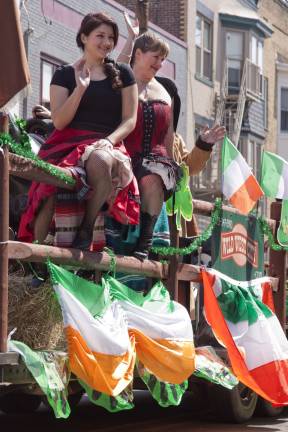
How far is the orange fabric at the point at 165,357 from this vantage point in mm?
6934

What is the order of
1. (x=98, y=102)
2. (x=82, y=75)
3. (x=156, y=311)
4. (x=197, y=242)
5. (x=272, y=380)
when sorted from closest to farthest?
(x=82, y=75)
(x=98, y=102)
(x=156, y=311)
(x=197, y=242)
(x=272, y=380)

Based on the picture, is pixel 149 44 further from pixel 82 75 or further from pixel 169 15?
pixel 169 15

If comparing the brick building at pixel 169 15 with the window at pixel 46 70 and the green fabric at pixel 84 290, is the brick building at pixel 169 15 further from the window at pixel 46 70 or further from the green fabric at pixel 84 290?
the green fabric at pixel 84 290

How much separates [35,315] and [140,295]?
1.03 m

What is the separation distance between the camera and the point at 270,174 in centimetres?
964

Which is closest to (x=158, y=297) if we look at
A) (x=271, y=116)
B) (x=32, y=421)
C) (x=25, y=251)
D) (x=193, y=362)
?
(x=193, y=362)

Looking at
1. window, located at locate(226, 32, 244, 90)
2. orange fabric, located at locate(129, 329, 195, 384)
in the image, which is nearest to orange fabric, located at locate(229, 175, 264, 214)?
orange fabric, located at locate(129, 329, 195, 384)

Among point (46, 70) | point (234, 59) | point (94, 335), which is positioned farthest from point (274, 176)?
point (234, 59)

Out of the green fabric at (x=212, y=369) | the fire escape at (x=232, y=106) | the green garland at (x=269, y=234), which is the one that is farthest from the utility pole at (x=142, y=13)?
the fire escape at (x=232, y=106)

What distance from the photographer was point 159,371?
7.02m

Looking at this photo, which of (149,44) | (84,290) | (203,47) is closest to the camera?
(84,290)

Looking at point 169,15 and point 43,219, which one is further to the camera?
point 169,15

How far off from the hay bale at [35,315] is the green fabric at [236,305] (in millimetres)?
2308

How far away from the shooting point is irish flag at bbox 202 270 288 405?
838 centimetres
